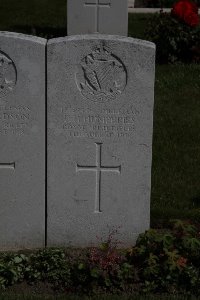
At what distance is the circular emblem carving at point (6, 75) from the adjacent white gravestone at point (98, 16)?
22.7ft

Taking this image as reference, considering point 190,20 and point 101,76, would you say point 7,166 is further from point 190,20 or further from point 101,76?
point 190,20

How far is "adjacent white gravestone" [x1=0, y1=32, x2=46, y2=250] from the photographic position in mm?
5891

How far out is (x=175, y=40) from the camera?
39.1 feet

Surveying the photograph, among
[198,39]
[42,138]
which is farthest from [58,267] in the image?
[198,39]

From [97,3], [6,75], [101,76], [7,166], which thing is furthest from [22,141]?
[97,3]

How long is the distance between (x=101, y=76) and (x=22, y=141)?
0.79 metres

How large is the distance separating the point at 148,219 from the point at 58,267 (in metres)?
0.87

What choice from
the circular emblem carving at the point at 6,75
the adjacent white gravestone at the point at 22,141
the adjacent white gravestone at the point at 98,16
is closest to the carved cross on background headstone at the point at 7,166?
the adjacent white gravestone at the point at 22,141

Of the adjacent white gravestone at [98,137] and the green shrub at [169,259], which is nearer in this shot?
the green shrub at [169,259]

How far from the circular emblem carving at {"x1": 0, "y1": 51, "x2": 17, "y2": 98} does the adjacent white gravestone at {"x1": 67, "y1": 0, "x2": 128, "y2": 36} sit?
22.7ft

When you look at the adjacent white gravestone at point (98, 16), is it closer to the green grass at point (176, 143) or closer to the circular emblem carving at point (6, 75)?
the green grass at point (176, 143)

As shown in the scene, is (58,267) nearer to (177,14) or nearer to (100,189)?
(100,189)

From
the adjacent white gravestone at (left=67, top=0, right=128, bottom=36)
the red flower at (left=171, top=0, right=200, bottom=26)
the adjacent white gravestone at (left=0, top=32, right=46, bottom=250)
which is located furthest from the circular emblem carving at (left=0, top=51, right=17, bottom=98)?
the adjacent white gravestone at (left=67, top=0, right=128, bottom=36)

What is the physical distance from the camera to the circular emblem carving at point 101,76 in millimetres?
5918
